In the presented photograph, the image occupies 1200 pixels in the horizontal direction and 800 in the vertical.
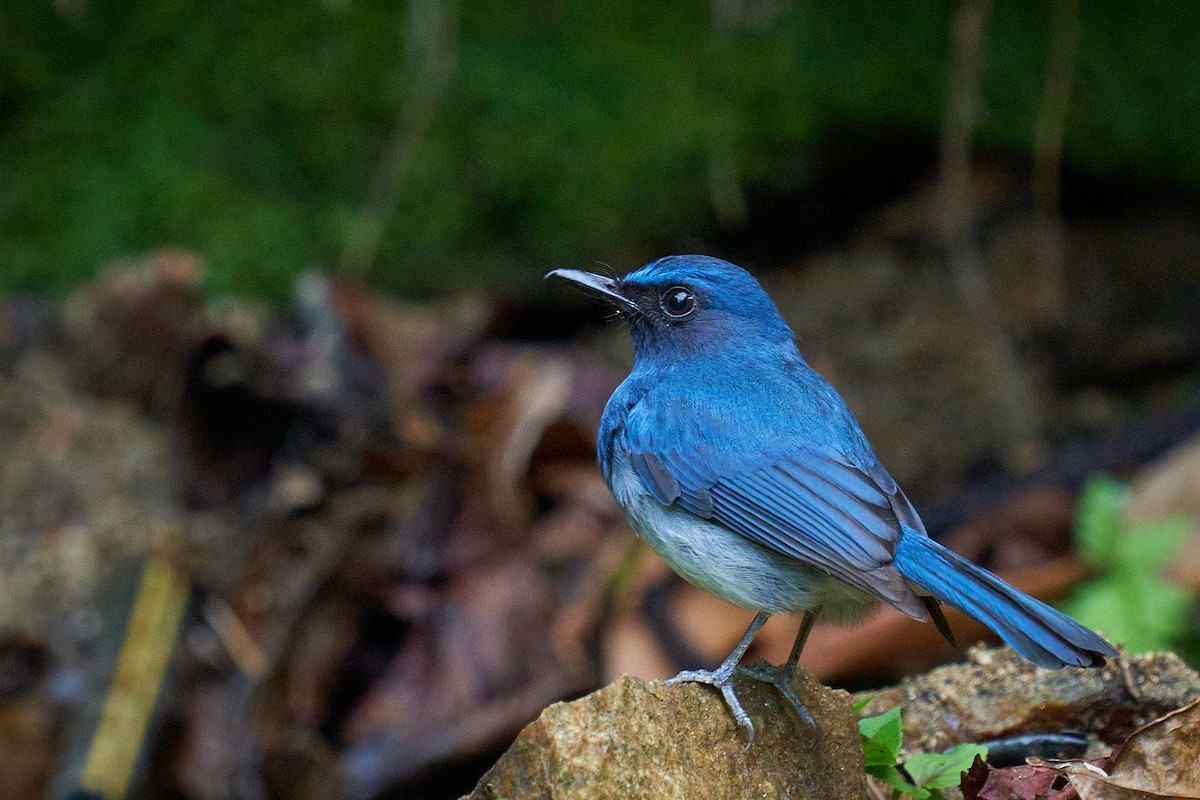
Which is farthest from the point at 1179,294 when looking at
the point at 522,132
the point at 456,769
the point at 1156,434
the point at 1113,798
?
the point at 1113,798

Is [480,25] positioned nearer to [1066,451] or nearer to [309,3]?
[309,3]

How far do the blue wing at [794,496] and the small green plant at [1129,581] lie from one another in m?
1.70

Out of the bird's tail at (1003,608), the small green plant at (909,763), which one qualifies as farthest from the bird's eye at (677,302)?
the small green plant at (909,763)

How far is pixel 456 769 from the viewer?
486cm

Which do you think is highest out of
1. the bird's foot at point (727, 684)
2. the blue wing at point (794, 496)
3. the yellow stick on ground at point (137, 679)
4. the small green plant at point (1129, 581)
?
the blue wing at point (794, 496)

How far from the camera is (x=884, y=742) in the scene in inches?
112

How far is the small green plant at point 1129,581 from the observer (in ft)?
15.0

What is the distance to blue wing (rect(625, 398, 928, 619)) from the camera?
2963mm

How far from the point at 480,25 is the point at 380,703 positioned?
3363 mm

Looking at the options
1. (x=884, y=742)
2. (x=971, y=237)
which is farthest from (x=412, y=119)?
(x=884, y=742)

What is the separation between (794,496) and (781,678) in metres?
0.45

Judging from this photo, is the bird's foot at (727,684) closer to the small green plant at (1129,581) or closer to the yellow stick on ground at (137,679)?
the small green plant at (1129,581)

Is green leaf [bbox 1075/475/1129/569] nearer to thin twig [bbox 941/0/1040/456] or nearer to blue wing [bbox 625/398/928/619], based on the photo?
thin twig [bbox 941/0/1040/456]

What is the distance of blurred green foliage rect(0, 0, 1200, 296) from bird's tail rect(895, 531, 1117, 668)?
13.4ft
